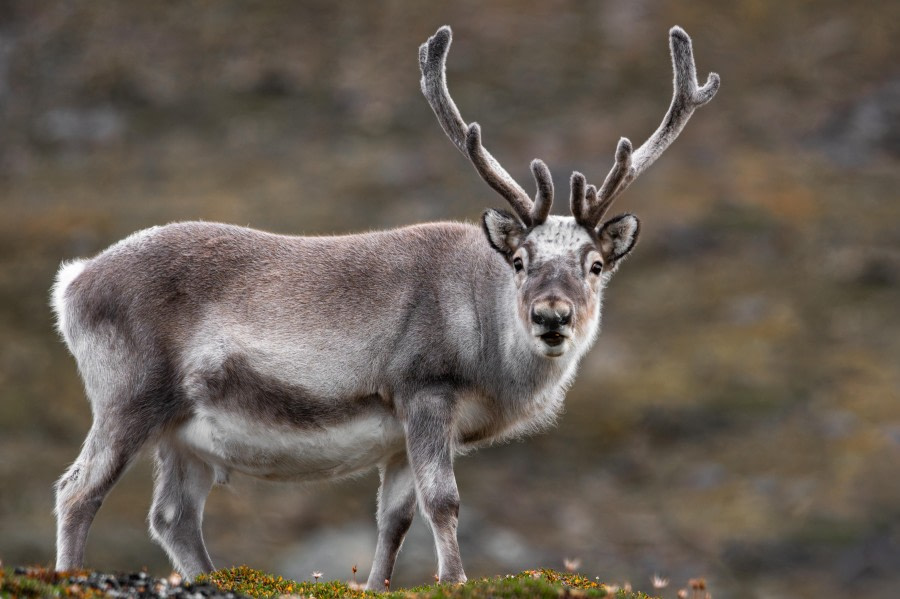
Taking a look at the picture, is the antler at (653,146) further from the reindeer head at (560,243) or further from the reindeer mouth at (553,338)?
the reindeer mouth at (553,338)

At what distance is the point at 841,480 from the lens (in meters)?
45.3

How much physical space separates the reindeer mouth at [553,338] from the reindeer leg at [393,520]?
8.10 ft

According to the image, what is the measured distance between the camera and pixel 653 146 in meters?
15.2

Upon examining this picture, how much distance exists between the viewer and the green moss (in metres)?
11.9

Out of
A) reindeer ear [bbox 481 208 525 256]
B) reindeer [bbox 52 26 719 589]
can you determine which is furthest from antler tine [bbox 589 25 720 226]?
reindeer ear [bbox 481 208 525 256]

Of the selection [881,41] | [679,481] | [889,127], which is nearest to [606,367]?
[679,481]

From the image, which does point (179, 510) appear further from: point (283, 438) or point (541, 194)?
point (541, 194)

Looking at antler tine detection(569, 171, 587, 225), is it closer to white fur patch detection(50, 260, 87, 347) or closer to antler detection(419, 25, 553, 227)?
antler detection(419, 25, 553, 227)

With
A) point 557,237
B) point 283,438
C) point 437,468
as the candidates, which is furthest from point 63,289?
point 557,237

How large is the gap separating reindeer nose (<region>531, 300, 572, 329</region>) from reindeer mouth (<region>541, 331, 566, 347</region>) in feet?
0.33

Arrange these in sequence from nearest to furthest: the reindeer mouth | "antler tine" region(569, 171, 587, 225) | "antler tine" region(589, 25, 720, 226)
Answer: the reindeer mouth, "antler tine" region(569, 171, 587, 225), "antler tine" region(589, 25, 720, 226)

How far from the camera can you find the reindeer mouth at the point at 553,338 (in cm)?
1339

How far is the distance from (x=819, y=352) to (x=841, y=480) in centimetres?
822

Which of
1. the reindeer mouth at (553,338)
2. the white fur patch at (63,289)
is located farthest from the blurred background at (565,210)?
the reindeer mouth at (553,338)
